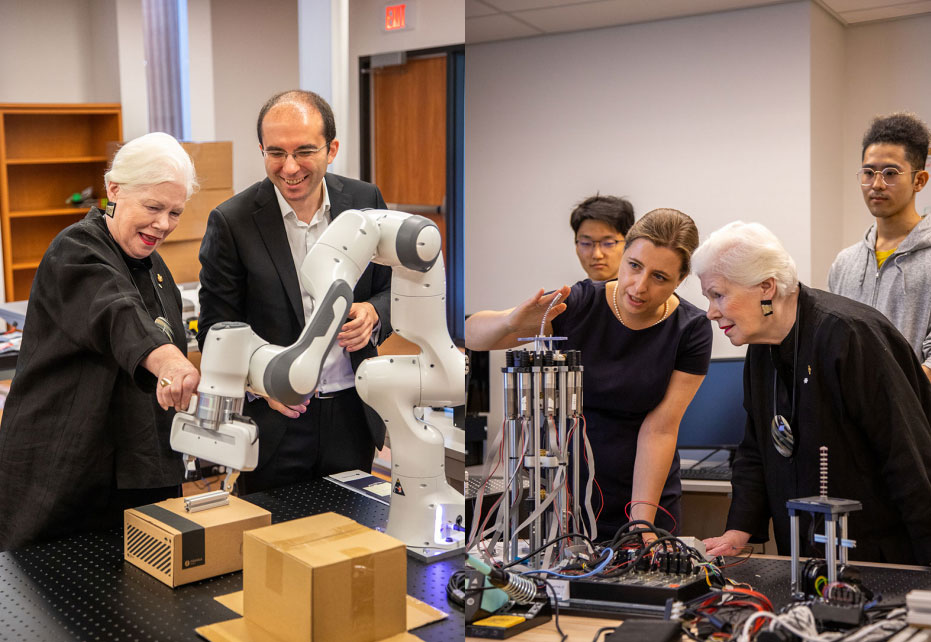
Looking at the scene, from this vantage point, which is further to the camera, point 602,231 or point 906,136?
point 906,136

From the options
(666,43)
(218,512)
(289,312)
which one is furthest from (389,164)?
(666,43)

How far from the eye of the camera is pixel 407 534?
1.54 meters

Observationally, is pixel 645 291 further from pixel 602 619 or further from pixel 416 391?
pixel 602 619

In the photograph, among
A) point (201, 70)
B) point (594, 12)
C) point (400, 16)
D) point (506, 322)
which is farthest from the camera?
point (201, 70)

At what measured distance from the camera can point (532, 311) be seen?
193 centimetres

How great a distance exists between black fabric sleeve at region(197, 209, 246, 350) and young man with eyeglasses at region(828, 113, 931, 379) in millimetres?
2054

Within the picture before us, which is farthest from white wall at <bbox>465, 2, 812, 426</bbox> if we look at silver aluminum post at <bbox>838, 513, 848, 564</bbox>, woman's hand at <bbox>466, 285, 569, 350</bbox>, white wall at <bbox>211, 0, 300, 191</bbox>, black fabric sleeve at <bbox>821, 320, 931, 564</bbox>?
silver aluminum post at <bbox>838, 513, 848, 564</bbox>

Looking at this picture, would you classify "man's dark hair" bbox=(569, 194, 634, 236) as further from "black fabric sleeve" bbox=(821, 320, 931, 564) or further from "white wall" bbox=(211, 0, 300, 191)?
"white wall" bbox=(211, 0, 300, 191)

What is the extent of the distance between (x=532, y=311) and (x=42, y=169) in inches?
202

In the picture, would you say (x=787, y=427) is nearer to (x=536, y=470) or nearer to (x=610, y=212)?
(x=536, y=470)

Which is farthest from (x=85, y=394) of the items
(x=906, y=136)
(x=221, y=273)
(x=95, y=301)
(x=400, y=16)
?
(x=906, y=136)

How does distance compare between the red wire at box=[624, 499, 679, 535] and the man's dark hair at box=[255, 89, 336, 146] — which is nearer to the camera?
the red wire at box=[624, 499, 679, 535]

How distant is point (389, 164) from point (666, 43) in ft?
8.85

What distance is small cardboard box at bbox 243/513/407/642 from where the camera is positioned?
45.2 inches
